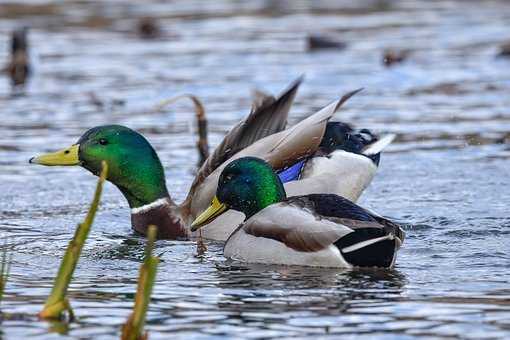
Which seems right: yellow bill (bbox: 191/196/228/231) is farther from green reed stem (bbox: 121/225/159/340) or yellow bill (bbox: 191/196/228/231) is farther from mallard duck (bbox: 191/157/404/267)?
green reed stem (bbox: 121/225/159/340)

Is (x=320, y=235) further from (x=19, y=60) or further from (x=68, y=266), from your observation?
(x=19, y=60)

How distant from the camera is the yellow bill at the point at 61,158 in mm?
9266

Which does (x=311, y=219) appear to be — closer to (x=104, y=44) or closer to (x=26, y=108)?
(x=26, y=108)

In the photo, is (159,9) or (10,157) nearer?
(10,157)

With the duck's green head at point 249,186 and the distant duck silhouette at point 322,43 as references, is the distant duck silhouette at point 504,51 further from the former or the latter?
the duck's green head at point 249,186

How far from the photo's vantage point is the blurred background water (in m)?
6.72

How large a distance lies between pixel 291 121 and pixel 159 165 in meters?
4.43

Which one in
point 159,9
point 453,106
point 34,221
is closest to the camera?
point 34,221

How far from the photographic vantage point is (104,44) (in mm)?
20703

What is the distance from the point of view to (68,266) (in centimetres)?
607

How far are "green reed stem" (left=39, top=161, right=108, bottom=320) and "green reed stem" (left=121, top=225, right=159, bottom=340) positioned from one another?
38cm

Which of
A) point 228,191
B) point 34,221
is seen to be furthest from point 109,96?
point 228,191

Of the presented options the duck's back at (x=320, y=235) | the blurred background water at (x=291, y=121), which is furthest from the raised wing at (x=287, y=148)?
the duck's back at (x=320, y=235)

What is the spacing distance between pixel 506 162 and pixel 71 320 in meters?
5.96
